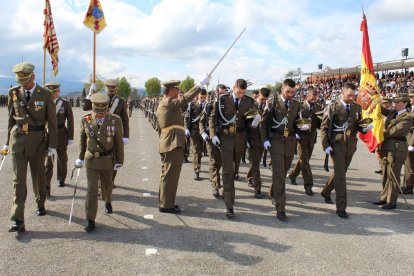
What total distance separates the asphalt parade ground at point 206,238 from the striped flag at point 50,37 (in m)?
6.10

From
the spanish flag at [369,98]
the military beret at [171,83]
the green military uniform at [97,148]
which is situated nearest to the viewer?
the green military uniform at [97,148]

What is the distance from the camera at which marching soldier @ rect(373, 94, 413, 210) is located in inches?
252

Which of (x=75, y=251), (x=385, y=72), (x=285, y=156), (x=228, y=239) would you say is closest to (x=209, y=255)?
(x=228, y=239)

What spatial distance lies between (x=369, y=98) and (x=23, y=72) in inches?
282

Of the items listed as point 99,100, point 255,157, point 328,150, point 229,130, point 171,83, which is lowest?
point 255,157

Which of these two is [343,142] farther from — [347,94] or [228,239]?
[228,239]

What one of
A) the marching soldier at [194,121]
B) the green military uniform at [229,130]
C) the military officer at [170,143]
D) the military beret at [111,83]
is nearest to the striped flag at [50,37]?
the marching soldier at [194,121]

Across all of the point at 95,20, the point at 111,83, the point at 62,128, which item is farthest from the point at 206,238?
the point at 95,20

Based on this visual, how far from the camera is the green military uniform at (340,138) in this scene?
590 centimetres

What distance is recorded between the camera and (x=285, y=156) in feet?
19.4

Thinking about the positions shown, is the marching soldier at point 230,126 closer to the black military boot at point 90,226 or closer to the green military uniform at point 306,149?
the green military uniform at point 306,149

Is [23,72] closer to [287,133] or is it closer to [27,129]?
[27,129]

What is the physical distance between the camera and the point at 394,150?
6.58 m

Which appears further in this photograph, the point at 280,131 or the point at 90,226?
the point at 280,131
